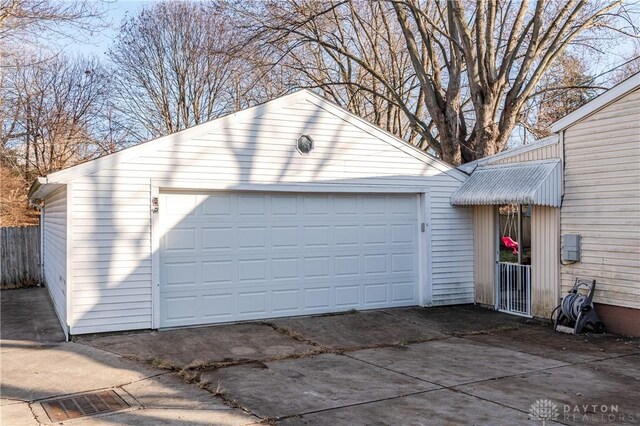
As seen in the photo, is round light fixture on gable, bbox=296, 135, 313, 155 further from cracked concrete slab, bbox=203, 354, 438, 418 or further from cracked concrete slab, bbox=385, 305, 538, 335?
cracked concrete slab, bbox=203, 354, 438, 418

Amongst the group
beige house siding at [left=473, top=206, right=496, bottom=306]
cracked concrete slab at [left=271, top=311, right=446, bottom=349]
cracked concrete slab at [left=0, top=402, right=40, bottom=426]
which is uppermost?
beige house siding at [left=473, top=206, right=496, bottom=306]

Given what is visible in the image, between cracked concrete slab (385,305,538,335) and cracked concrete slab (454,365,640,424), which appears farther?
cracked concrete slab (385,305,538,335)

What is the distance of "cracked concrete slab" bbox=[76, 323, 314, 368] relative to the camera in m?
7.07

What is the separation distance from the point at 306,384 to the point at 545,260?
5498 millimetres

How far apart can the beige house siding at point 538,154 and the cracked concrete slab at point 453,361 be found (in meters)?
3.66

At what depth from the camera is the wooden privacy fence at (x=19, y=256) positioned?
14.8 metres

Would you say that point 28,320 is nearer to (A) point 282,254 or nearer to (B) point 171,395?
(A) point 282,254

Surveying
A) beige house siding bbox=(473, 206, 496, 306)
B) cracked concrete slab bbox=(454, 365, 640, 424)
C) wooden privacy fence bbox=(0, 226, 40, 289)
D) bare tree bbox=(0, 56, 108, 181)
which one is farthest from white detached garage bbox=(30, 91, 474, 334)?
bare tree bbox=(0, 56, 108, 181)

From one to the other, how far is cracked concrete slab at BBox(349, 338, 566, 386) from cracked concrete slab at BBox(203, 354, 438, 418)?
1.01 ft

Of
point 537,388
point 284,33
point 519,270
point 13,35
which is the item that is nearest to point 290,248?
point 519,270

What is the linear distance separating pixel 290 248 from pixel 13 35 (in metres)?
8.88

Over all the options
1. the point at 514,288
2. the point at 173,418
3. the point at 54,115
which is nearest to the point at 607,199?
the point at 514,288

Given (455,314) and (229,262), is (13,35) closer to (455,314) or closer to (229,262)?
(229,262)

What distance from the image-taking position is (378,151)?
10.2 metres
